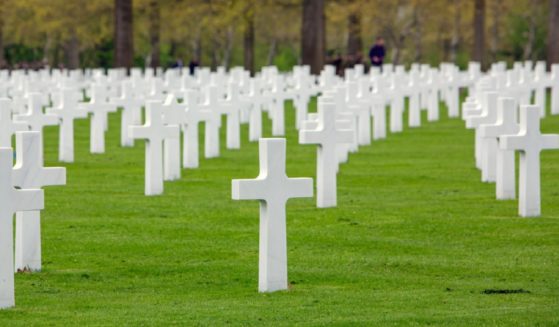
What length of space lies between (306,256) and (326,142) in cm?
292

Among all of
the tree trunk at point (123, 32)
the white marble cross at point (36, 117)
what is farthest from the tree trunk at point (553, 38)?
the white marble cross at point (36, 117)

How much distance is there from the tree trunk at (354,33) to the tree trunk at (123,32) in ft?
23.2

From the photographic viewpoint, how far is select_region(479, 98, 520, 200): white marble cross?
14430 mm

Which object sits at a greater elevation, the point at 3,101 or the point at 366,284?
the point at 3,101

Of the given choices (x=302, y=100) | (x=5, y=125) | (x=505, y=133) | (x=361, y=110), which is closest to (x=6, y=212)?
(x=5, y=125)

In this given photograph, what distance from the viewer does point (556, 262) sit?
11.2 m

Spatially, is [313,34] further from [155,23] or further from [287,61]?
[287,61]

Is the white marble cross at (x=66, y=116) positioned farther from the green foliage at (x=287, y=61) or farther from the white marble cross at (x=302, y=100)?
the green foliage at (x=287, y=61)

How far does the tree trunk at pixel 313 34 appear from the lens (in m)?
40.8

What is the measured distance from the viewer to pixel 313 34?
40.8 metres

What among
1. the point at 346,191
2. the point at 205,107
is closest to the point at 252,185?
the point at 346,191

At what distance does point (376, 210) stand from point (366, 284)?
4.26 metres

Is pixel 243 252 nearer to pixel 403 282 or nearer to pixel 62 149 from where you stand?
pixel 403 282

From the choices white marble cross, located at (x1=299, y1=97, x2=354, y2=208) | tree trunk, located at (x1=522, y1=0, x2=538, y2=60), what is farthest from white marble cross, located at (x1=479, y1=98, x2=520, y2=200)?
tree trunk, located at (x1=522, y1=0, x2=538, y2=60)
